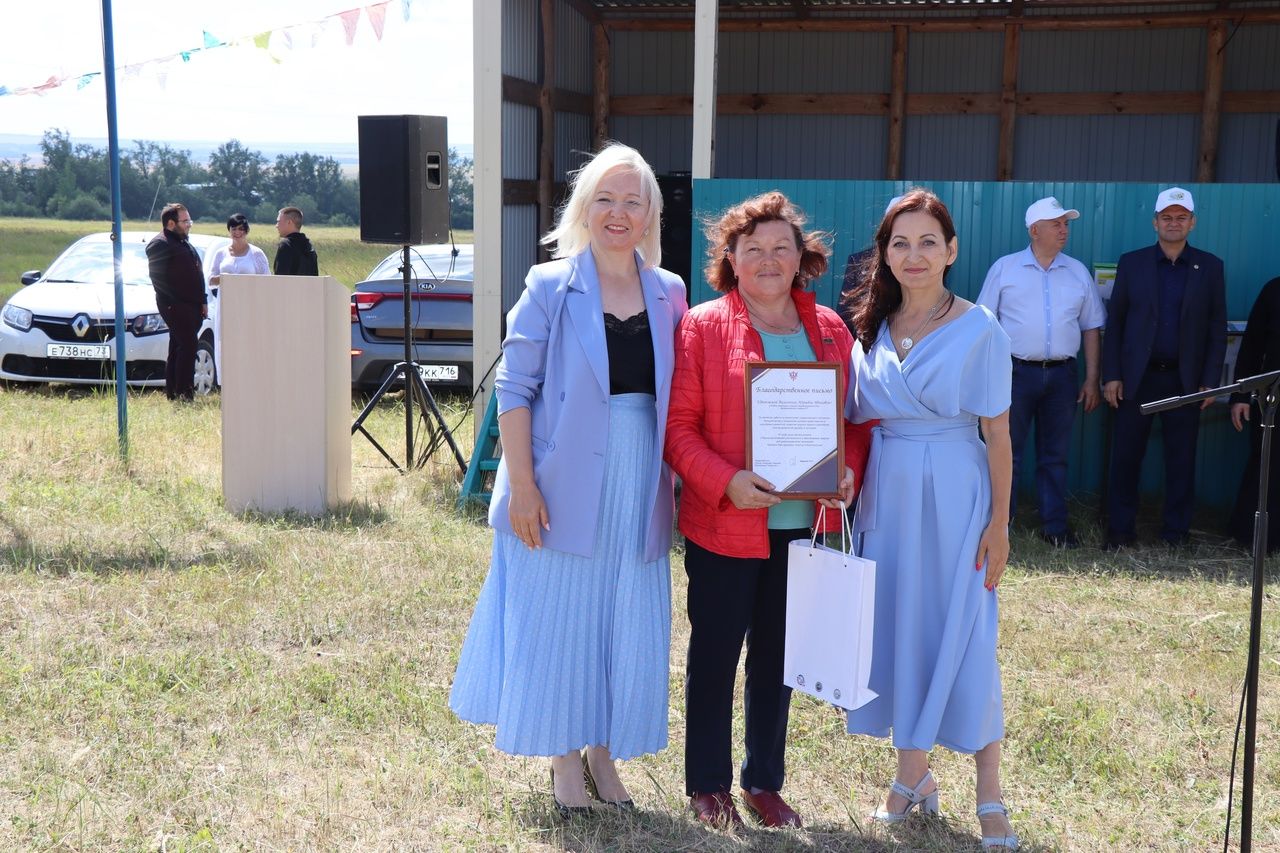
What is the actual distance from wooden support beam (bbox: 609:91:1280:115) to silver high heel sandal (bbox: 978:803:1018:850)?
8.68 meters

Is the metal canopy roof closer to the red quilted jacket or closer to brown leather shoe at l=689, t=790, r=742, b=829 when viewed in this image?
the red quilted jacket

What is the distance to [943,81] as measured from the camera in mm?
11672

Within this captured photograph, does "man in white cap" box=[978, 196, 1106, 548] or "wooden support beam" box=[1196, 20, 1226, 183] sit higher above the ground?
"wooden support beam" box=[1196, 20, 1226, 183]

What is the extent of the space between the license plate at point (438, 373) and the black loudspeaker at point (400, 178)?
3.84ft

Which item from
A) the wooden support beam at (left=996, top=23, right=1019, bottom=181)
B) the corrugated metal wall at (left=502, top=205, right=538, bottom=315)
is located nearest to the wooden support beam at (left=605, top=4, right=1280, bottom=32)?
the wooden support beam at (left=996, top=23, right=1019, bottom=181)

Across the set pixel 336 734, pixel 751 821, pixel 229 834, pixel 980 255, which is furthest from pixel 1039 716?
pixel 980 255

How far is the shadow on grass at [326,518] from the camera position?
6867mm

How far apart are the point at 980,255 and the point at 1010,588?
2.36m

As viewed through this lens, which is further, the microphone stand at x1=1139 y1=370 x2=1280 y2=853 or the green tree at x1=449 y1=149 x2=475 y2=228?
the green tree at x1=449 y1=149 x2=475 y2=228

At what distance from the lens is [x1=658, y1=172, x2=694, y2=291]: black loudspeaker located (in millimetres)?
9195

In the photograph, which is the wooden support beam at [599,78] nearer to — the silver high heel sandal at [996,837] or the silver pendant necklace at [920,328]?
the silver pendant necklace at [920,328]

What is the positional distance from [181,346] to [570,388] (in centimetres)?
866

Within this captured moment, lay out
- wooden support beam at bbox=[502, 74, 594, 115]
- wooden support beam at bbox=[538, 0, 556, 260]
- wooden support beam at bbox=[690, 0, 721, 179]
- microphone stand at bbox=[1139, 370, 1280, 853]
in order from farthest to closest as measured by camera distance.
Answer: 1. wooden support beam at bbox=[538, 0, 556, 260]
2. wooden support beam at bbox=[502, 74, 594, 115]
3. wooden support beam at bbox=[690, 0, 721, 179]
4. microphone stand at bbox=[1139, 370, 1280, 853]

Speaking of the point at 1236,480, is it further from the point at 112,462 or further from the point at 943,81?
the point at 112,462
